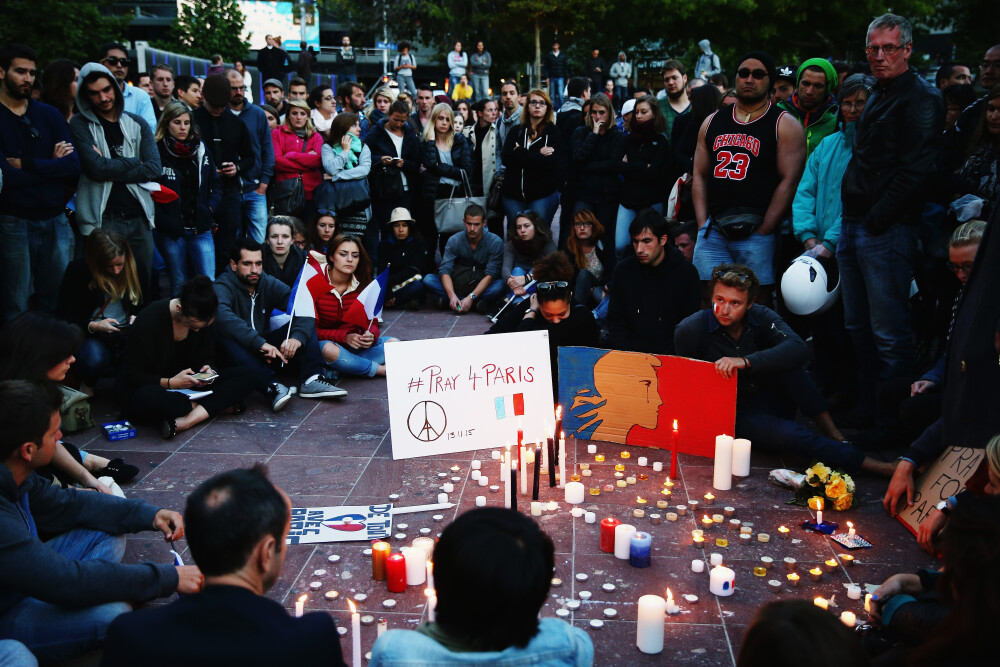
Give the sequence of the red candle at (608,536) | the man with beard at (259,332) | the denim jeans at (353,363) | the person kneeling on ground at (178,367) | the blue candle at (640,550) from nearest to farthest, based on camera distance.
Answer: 1. the blue candle at (640,550)
2. the red candle at (608,536)
3. the person kneeling on ground at (178,367)
4. the man with beard at (259,332)
5. the denim jeans at (353,363)

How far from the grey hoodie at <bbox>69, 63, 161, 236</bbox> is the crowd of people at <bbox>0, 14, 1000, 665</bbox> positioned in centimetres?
2

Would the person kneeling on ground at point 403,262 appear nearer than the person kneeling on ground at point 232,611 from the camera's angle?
No

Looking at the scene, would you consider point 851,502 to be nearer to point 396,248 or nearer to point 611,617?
point 611,617

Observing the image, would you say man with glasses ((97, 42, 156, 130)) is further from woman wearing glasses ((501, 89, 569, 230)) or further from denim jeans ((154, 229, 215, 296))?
woman wearing glasses ((501, 89, 569, 230))

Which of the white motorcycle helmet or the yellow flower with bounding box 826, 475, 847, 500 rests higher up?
the white motorcycle helmet

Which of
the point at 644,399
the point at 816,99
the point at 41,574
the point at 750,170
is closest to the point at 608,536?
the point at 644,399

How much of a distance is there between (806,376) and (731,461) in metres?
0.84

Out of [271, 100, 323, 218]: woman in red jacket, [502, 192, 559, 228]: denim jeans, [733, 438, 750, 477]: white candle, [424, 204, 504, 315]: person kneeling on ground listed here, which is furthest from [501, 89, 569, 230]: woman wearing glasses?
[733, 438, 750, 477]: white candle

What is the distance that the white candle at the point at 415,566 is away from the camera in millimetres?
3766

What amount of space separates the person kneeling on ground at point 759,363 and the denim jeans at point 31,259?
15.1 ft

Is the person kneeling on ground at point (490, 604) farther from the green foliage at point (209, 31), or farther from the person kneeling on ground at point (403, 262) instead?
the green foliage at point (209, 31)

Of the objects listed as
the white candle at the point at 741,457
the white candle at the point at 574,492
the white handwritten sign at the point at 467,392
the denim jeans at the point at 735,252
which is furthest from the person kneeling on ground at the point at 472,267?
the white candle at the point at 574,492

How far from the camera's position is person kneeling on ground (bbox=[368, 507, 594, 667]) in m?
1.96

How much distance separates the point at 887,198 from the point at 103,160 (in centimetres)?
552
